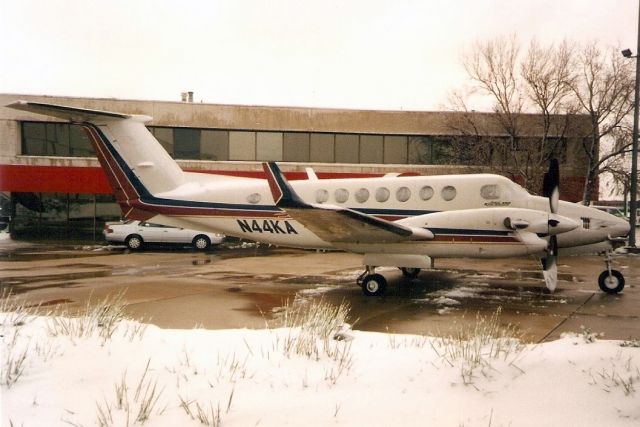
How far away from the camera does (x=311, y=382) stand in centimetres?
504

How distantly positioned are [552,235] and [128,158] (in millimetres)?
11992

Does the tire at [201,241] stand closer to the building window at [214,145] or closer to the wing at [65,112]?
the building window at [214,145]

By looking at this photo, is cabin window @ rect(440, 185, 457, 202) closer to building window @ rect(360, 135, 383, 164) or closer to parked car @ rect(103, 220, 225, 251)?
parked car @ rect(103, 220, 225, 251)

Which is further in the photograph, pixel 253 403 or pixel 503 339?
pixel 503 339

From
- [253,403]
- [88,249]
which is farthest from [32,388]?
[88,249]

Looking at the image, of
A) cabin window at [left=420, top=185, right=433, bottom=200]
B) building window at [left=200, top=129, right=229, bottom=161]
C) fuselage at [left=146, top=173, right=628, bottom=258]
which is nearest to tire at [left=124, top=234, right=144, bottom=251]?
building window at [left=200, top=129, right=229, bottom=161]

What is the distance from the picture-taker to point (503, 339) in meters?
6.33

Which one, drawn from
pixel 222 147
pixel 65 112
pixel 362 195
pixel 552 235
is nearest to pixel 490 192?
pixel 552 235

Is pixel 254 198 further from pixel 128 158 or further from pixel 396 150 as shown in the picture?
pixel 396 150

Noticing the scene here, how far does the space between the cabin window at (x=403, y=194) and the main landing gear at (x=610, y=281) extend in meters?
5.11

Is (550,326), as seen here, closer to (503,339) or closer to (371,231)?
(503,339)

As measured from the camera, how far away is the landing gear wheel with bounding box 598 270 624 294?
39.6 ft

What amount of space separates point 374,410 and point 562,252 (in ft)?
32.4

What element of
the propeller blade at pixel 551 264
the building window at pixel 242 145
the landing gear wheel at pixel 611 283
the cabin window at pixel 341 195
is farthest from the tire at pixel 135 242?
the landing gear wheel at pixel 611 283
